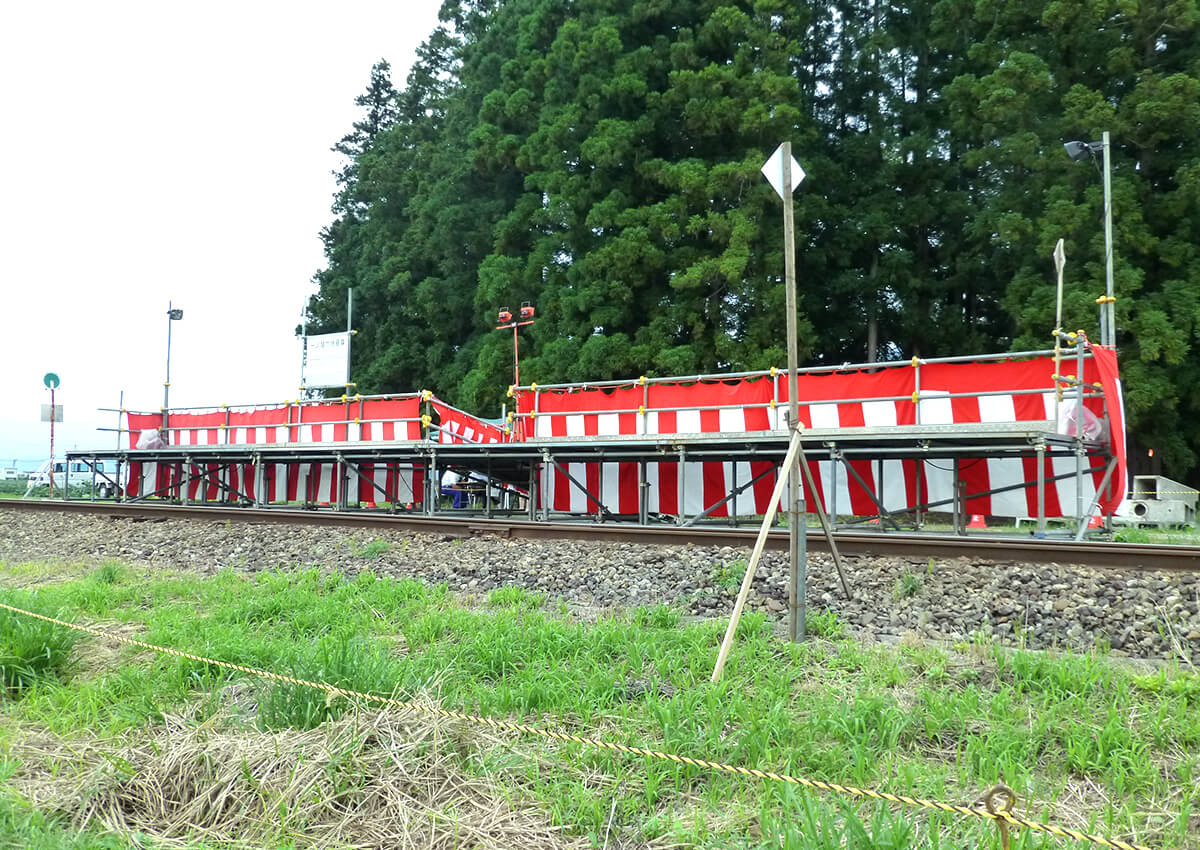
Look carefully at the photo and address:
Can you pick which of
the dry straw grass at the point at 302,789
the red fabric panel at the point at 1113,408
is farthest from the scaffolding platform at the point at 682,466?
the dry straw grass at the point at 302,789

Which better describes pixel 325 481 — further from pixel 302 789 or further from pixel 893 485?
pixel 302 789

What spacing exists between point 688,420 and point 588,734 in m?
9.49

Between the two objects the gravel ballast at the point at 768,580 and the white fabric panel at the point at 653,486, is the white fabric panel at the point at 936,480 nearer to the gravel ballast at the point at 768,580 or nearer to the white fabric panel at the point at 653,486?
the white fabric panel at the point at 653,486

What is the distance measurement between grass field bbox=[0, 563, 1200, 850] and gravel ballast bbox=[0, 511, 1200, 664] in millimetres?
931

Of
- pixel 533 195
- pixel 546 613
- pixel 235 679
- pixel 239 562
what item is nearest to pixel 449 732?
pixel 235 679

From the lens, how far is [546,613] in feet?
22.7

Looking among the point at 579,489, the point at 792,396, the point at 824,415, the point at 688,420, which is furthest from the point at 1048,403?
the point at 579,489

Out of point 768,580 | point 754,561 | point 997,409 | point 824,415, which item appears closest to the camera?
point 754,561

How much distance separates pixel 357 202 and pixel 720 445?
3978 centimetres

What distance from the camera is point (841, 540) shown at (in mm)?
8891

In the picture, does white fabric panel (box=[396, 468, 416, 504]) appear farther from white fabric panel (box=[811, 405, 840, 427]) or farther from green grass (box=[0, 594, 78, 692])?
green grass (box=[0, 594, 78, 692])

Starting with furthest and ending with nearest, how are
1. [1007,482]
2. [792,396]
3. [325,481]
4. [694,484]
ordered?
[325,481] → [694,484] → [1007,482] → [792,396]

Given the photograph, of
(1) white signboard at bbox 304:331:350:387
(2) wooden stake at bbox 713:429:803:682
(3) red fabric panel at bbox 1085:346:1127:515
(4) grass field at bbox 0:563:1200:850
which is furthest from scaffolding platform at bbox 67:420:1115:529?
(1) white signboard at bbox 304:331:350:387

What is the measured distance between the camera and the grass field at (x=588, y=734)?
3.23m
